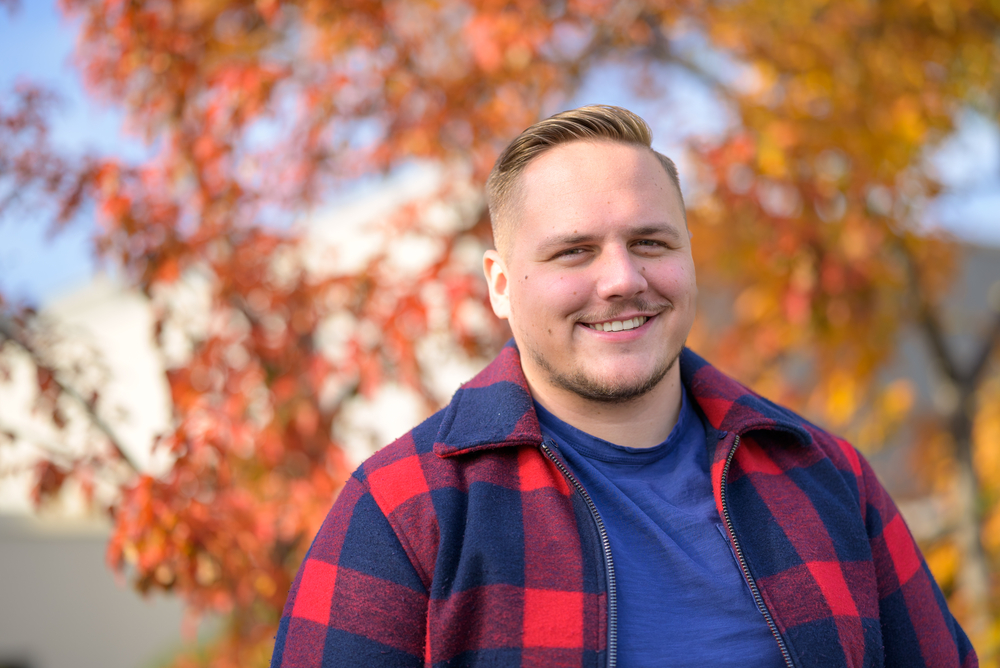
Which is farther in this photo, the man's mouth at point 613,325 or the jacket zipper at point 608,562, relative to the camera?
the man's mouth at point 613,325

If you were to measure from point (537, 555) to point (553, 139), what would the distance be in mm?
823

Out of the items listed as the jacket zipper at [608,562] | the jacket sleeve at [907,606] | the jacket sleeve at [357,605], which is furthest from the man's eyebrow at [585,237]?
the jacket sleeve at [907,606]

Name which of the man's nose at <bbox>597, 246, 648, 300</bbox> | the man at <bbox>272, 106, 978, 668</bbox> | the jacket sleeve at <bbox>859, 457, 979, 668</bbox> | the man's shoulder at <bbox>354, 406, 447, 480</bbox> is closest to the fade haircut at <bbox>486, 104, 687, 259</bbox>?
the man at <bbox>272, 106, 978, 668</bbox>

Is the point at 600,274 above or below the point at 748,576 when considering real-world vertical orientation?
above

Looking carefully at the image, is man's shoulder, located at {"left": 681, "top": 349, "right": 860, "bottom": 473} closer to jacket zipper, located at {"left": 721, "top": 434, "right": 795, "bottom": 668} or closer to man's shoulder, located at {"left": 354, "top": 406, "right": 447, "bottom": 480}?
jacket zipper, located at {"left": 721, "top": 434, "right": 795, "bottom": 668}

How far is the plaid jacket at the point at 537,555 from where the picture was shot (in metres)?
1.30

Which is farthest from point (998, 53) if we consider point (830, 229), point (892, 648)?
point (892, 648)

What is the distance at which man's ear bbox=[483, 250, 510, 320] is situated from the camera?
1687 millimetres

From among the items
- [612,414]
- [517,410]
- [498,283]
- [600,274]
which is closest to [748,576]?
[612,414]

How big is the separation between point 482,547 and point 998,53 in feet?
13.8

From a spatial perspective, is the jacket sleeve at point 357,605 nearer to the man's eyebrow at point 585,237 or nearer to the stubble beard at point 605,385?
the stubble beard at point 605,385

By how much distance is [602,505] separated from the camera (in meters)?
1.47

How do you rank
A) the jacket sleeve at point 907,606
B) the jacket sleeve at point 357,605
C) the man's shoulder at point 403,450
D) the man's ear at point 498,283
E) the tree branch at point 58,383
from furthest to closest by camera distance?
the tree branch at point 58,383 → the man's ear at point 498,283 → the jacket sleeve at point 907,606 → the man's shoulder at point 403,450 → the jacket sleeve at point 357,605

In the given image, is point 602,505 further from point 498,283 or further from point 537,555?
point 498,283
